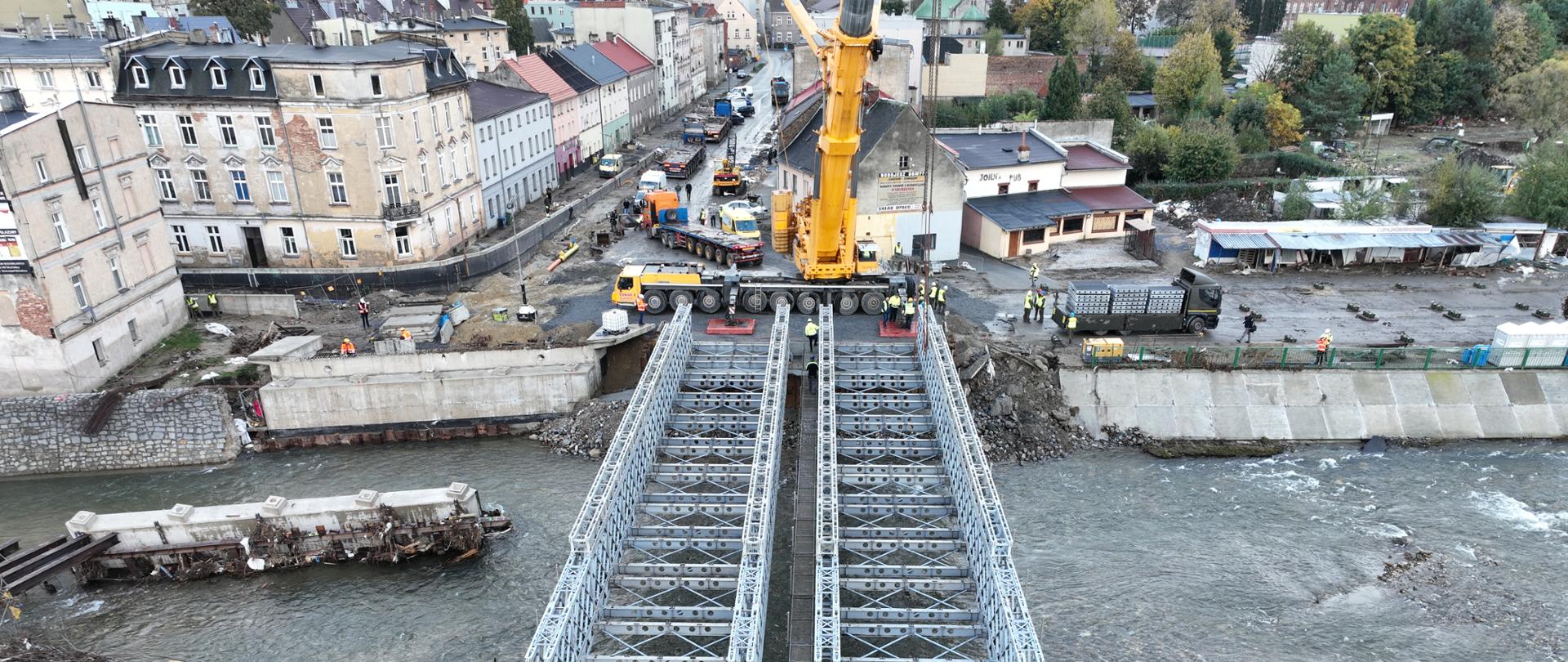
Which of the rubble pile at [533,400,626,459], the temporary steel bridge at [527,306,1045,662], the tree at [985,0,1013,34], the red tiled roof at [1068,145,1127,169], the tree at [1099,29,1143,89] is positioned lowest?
the rubble pile at [533,400,626,459]

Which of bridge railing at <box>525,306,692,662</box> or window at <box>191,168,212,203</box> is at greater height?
window at <box>191,168,212,203</box>

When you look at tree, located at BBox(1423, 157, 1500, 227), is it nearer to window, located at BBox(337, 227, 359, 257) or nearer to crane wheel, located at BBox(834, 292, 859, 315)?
crane wheel, located at BBox(834, 292, 859, 315)

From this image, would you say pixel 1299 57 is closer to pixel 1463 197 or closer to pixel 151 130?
pixel 1463 197

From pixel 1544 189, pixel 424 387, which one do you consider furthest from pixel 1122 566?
pixel 1544 189

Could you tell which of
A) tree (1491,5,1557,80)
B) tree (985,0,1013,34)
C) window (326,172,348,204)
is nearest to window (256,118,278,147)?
window (326,172,348,204)

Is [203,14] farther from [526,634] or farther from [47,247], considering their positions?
[526,634]

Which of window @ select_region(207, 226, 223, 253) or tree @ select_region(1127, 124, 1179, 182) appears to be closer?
window @ select_region(207, 226, 223, 253)
